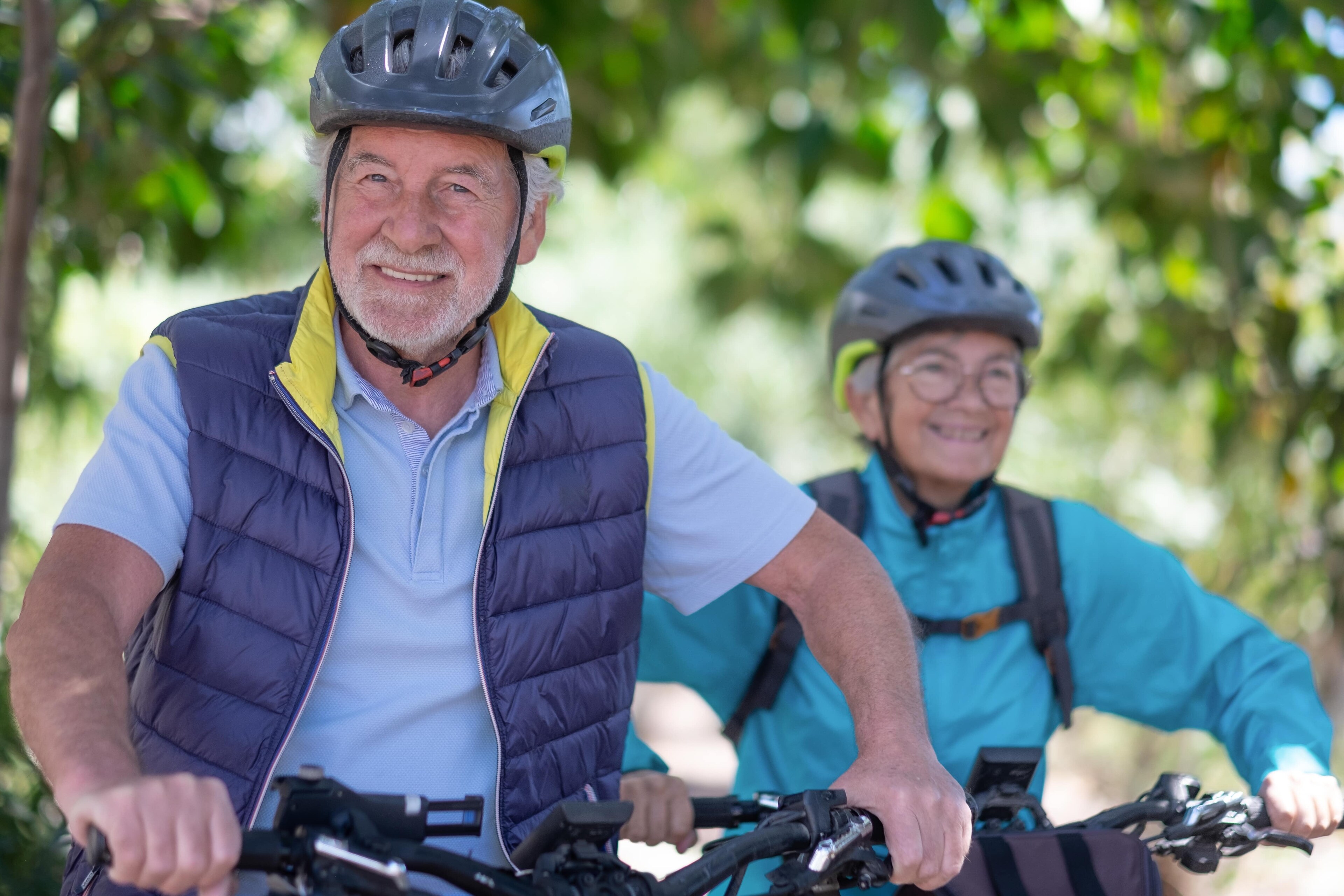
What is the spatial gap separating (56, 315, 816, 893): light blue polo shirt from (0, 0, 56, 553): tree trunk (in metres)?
1.44

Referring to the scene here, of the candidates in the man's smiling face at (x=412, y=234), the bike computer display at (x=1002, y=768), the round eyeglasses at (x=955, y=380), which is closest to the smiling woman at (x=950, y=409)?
the round eyeglasses at (x=955, y=380)

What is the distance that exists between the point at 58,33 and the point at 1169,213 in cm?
480

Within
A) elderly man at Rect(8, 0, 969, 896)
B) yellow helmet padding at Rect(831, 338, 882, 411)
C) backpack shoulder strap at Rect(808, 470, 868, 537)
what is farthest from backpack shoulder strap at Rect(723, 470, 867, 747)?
elderly man at Rect(8, 0, 969, 896)

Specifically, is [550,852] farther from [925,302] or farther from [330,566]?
[925,302]

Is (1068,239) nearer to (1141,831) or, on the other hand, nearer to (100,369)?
(100,369)

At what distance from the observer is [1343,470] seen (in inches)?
235

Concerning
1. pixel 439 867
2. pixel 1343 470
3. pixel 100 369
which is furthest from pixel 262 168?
pixel 439 867

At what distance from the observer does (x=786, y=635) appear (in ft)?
10.6

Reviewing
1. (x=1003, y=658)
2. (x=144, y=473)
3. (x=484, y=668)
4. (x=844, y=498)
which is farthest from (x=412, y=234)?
(x=1003, y=658)

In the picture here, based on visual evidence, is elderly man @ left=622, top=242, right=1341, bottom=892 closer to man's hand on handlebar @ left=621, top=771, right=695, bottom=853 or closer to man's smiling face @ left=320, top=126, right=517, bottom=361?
man's hand on handlebar @ left=621, top=771, right=695, bottom=853

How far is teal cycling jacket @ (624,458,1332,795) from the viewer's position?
3.21 meters

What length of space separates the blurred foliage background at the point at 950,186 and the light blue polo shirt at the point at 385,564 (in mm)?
1654

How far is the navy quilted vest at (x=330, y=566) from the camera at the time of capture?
2188mm

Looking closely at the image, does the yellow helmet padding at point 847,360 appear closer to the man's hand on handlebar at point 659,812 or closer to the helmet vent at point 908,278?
the helmet vent at point 908,278
